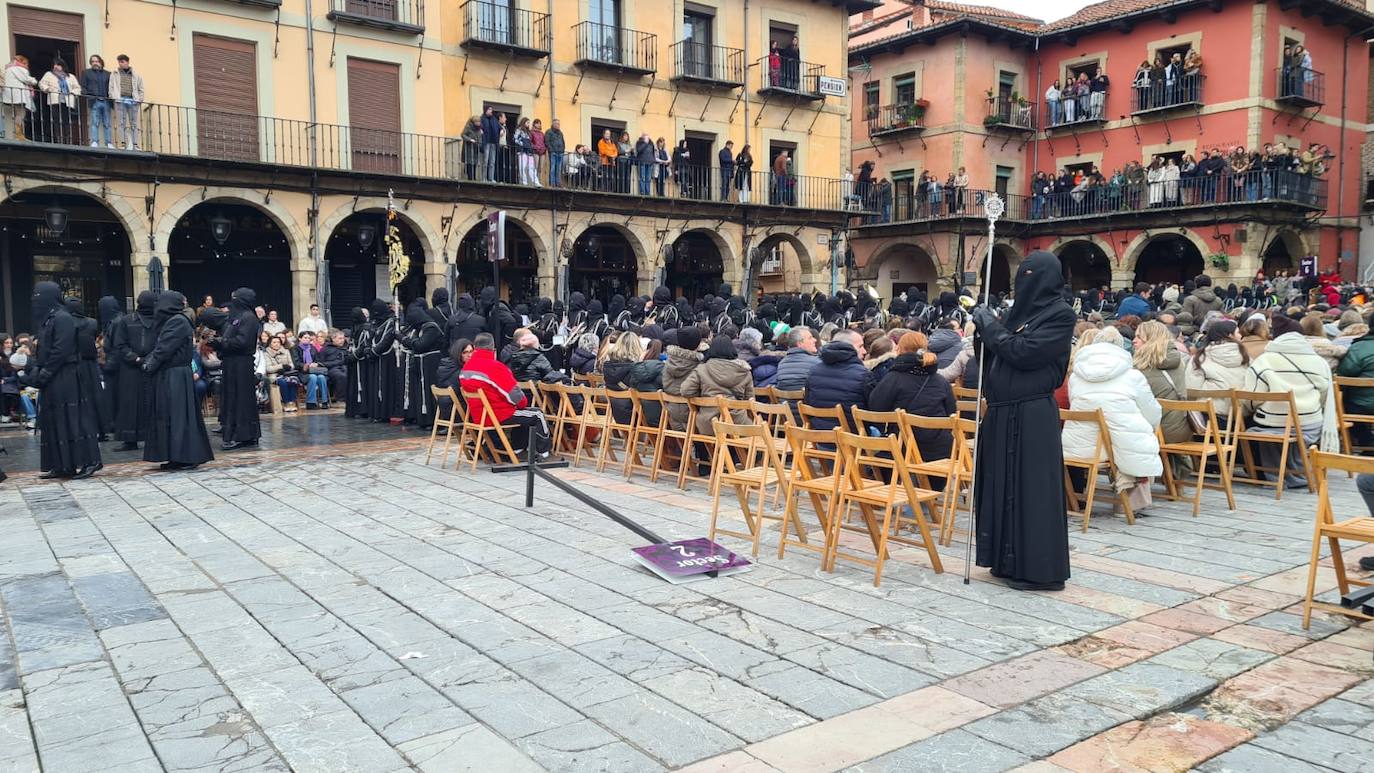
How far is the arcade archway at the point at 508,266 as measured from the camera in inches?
876

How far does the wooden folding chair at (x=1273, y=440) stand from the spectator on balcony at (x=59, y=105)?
1655cm

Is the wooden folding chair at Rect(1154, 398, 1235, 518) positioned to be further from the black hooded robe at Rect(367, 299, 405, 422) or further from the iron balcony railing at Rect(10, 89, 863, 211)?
the iron balcony railing at Rect(10, 89, 863, 211)

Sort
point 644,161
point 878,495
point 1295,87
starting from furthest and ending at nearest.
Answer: point 1295,87 < point 644,161 < point 878,495

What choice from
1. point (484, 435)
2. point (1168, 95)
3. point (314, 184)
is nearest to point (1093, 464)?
point (484, 435)

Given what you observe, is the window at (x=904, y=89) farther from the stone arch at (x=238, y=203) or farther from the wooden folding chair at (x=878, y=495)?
the wooden folding chair at (x=878, y=495)

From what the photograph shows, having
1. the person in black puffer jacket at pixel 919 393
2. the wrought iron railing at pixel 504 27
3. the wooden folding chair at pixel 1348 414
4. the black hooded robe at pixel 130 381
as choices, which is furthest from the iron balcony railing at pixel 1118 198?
the person in black puffer jacket at pixel 919 393

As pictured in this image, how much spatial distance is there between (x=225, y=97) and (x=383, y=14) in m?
3.51

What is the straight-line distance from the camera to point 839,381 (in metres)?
7.29

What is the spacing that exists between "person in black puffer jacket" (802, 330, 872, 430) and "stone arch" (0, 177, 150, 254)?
14039 mm

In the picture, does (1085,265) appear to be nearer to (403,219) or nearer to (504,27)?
(504,27)

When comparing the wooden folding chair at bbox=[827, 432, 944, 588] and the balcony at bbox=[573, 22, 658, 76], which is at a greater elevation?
the balcony at bbox=[573, 22, 658, 76]

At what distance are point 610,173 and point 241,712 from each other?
63.4 feet

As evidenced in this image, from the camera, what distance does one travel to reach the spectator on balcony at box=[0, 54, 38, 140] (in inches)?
605

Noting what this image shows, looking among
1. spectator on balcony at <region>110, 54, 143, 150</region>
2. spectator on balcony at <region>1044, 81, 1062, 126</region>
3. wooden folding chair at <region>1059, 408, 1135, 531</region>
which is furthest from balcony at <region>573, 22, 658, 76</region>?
wooden folding chair at <region>1059, 408, 1135, 531</region>
